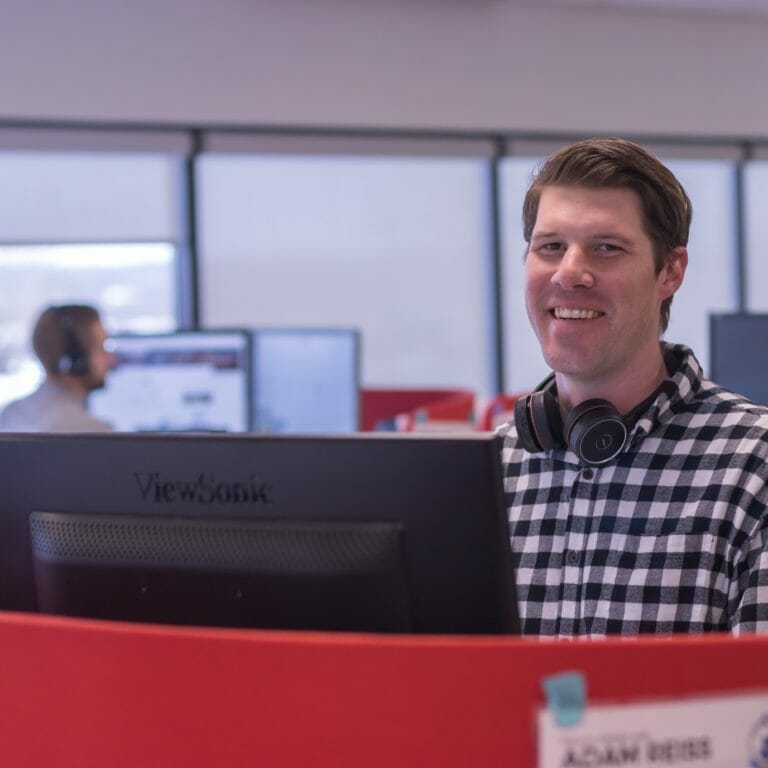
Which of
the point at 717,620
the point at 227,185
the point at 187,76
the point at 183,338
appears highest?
the point at 187,76

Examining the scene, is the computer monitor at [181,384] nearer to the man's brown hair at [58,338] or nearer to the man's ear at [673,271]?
the man's brown hair at [58,338]

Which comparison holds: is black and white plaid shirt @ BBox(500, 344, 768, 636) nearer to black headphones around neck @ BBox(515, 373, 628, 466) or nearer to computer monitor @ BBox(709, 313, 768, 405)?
black headphones around neck @ BBox(515, 373, 628, 466)

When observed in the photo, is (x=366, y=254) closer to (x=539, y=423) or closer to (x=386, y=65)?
(x=386, y=65)

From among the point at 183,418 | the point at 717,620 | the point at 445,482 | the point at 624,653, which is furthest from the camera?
the point at 183,418

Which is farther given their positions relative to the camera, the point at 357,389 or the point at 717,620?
the point at 357,389

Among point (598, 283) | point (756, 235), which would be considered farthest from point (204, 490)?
point (756, 235)

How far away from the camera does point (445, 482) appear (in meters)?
0.92

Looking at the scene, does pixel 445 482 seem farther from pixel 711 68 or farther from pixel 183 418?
pixel 711 68

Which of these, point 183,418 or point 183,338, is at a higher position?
point 183,338

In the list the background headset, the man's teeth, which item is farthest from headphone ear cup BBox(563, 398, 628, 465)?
the background headset

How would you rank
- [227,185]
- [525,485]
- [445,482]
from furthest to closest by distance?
[227,185] → [525,485] → [445,482]

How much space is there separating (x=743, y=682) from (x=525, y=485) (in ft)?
2.59

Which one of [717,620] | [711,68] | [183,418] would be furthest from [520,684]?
[711,68]

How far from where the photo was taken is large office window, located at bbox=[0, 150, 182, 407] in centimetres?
547
